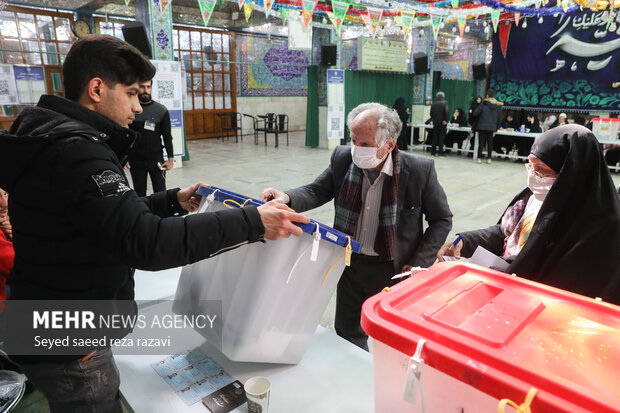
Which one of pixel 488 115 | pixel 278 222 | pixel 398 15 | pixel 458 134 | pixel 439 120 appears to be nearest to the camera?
pixel 278 222

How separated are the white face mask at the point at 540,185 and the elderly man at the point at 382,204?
39 cm

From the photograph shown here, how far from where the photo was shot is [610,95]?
11359mm

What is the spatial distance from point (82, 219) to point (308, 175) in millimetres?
6306

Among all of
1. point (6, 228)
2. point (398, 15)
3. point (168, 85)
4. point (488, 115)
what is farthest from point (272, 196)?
point (398, 15)

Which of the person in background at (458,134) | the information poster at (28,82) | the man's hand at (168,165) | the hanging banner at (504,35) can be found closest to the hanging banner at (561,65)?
the hanging banner at (504,35)

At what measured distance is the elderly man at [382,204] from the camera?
1728 millimetres

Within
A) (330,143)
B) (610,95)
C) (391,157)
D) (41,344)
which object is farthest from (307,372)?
(610,95)

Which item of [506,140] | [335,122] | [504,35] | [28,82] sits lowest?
[506,140]

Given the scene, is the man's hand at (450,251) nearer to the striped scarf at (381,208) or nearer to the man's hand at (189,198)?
the striped scarf at (381,208)

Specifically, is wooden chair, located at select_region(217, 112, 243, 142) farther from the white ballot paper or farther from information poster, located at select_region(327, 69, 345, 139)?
the white ballot paper

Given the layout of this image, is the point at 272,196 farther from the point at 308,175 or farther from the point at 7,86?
the point at 7,86

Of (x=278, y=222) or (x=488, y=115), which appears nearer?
(x=278, y=222)

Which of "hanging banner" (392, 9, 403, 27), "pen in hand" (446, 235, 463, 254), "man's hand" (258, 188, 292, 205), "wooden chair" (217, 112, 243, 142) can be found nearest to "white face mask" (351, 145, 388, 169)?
"man's hand" (258, 188, 292, 205)

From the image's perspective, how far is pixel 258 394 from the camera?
1045mm
